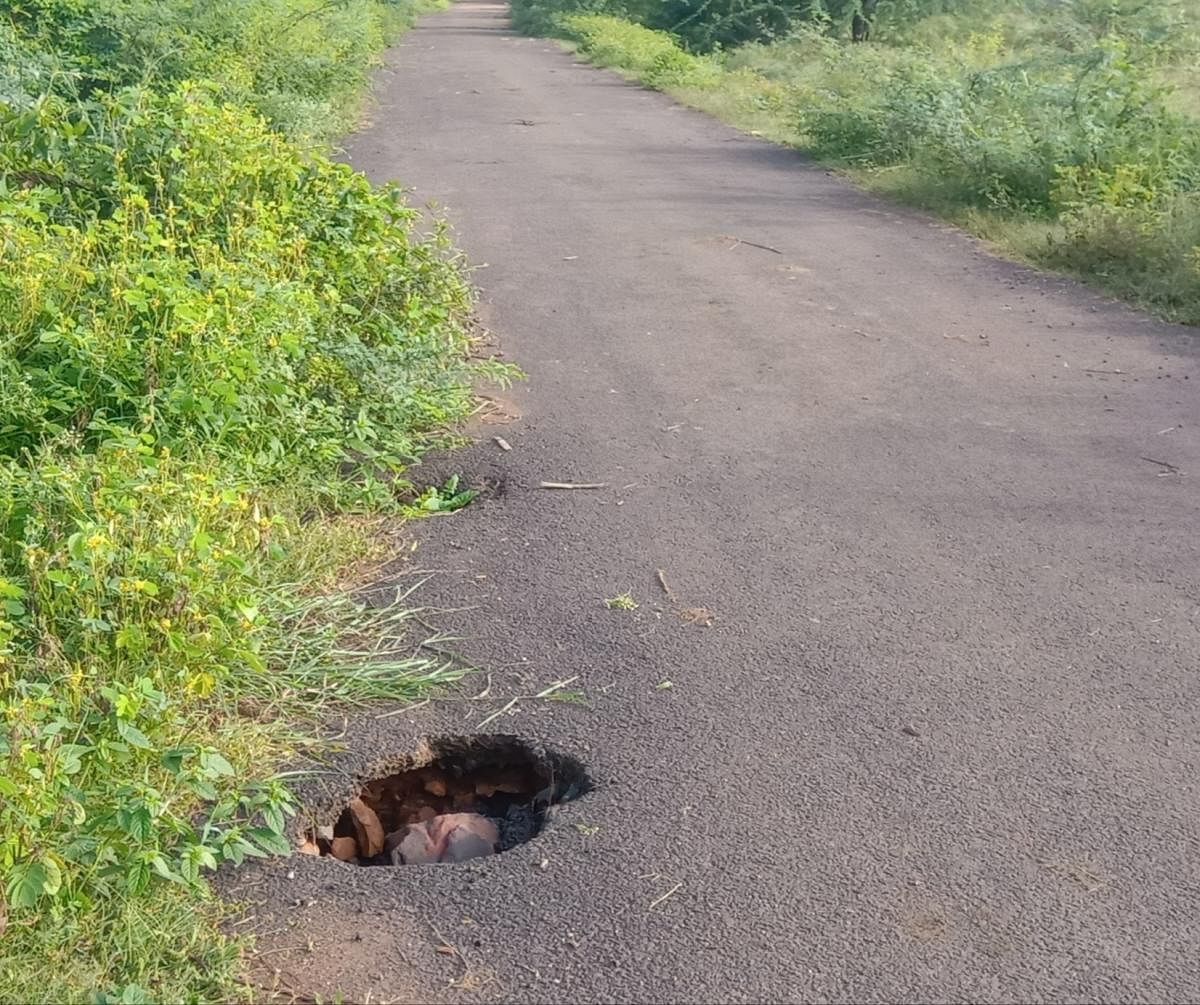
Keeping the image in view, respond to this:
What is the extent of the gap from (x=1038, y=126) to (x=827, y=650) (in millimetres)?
9107

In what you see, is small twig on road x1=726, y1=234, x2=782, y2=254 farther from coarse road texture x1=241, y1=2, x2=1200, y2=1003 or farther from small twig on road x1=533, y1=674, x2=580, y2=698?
small twig on road x1=533, y1=674, x2=580, y2=698

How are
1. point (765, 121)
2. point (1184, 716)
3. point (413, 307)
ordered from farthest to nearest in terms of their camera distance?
point (765, 121), point (413, 307), point (1184, 716)

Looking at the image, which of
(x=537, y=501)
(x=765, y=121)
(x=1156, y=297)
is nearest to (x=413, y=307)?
(x=537, y=501)

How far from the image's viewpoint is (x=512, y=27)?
46.4 m

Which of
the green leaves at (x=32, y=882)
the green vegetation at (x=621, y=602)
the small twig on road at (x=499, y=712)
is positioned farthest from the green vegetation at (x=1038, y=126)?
the green leaves at (x=32, y=882)

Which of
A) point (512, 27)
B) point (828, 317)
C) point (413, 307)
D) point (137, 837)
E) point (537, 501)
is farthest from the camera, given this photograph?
point (512, 27)

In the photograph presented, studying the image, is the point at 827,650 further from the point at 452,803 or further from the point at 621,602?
the point at 452,803

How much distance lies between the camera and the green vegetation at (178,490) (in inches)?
126

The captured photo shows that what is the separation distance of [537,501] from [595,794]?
2.24m

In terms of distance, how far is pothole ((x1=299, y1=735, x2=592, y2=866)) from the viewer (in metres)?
3.82

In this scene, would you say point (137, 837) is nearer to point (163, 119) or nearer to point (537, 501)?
point (537, 501)

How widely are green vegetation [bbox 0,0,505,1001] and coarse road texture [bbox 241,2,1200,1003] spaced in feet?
1.00

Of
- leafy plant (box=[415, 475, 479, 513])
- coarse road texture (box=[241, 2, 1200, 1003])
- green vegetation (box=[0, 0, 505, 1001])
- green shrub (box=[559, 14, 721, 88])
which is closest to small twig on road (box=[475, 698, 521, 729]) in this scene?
coarse road texture (box=[241, 2, 1200, 1003])

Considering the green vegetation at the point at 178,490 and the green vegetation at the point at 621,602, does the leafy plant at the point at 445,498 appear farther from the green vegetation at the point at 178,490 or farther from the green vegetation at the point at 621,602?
the green vegetation at the point at 621,602
